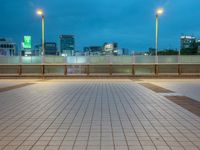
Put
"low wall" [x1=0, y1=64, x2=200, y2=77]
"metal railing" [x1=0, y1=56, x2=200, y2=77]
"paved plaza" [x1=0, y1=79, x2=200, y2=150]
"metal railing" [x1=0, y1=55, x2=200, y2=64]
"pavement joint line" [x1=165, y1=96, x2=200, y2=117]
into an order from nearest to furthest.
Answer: "paved plaza" [x1=0, y1=79, x2=200, y2=150] → "pavement joint line" [x1=165, y1=96, x2=200, y2=117] → "low wall" [x1=0, y1=64, x2=200, y2=77] → "metal railing" [x1=0, y1=56, x2=200, y2=77] → "metal railing" [x1=0, y1=55, x2=200, y2=64]

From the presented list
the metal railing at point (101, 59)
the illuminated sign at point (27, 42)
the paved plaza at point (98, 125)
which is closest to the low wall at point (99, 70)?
the metal railing at point (101, 59)

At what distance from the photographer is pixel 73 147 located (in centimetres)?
616

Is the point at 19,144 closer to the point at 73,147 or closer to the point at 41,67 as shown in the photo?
the point at 73,147

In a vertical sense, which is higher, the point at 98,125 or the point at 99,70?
the point at 99,70

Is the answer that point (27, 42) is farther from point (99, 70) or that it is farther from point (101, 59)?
point (99, 70)

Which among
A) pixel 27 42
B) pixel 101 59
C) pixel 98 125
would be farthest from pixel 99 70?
pixel 98 125

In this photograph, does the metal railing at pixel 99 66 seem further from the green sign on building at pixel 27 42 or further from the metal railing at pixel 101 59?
the green sign on building at pixel 27 42

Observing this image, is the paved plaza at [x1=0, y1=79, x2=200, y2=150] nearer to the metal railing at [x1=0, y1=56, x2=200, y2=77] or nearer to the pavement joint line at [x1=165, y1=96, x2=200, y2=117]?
the pavement joint line at [x1=165, y1=96, x2=200, y2=117]

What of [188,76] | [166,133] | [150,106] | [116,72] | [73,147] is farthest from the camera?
[116,72]

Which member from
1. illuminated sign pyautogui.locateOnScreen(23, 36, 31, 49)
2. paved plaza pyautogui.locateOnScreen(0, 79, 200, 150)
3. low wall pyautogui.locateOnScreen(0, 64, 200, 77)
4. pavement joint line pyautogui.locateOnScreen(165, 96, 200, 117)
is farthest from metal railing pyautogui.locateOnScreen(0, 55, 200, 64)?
paved plaza pyautogui.locateOnScreen(0, 79, 200, 150)

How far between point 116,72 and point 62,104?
1787 centimetres

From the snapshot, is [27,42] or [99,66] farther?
[27,42]

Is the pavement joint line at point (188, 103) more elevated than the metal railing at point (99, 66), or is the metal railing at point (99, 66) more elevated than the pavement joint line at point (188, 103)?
the metal railing at point (99, 66)

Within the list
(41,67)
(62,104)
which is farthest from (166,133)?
(41,67)
